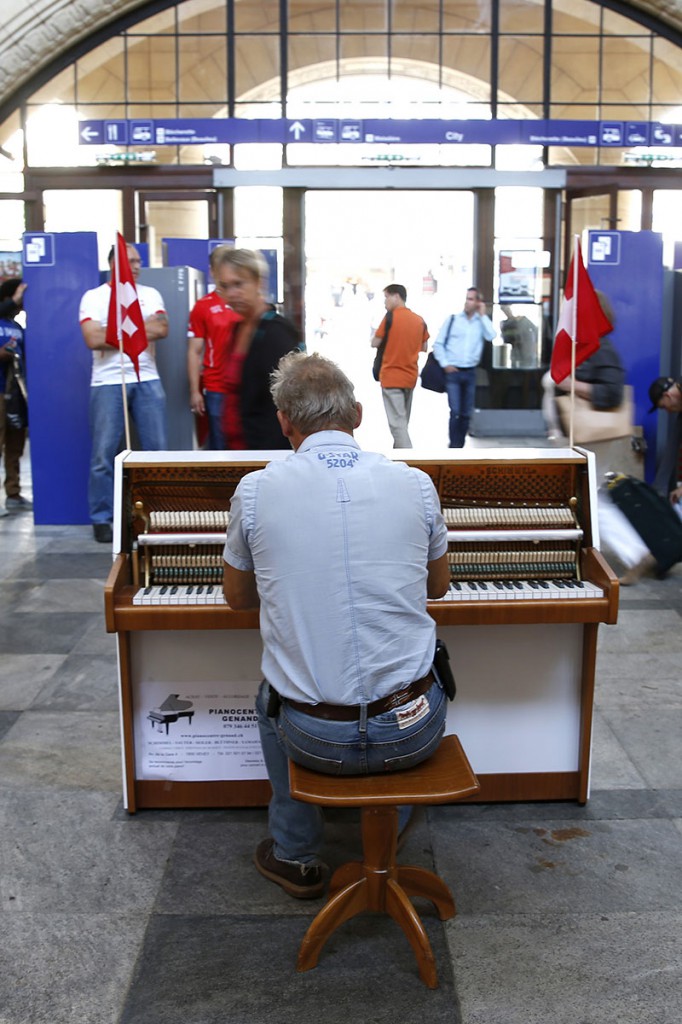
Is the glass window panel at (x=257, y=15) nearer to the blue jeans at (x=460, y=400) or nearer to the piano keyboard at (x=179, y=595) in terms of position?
the blue jeans at (x=460, y=400)

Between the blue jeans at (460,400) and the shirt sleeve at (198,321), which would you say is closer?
the shirt sleeve at (198,321)

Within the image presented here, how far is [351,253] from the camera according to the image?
1407cm

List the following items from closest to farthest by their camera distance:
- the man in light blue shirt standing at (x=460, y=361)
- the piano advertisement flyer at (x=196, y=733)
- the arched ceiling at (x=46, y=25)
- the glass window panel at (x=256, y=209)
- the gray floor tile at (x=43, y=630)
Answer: the piano advertisement flyer at (x=196, y=733), the gray floor tile at (x=43, y=630), the man in light blue shirt standing at (x=460, y=361), the arched ceiling at (x=46, y=25), the glass window panel at (x=256, y=209)

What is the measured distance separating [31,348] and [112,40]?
722 cm

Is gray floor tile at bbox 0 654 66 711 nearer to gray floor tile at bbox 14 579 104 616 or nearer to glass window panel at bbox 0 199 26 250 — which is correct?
gray floor tile at bbox 14 579 104 616

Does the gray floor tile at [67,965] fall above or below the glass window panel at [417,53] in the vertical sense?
below

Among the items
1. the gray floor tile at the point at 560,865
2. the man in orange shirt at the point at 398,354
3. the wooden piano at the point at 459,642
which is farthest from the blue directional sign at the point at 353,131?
the gray floor tile at the point at 560,865

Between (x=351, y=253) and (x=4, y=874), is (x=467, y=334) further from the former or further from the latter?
(x=4, y=874)

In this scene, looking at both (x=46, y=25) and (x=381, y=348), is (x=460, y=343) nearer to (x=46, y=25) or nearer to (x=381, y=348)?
(x=381, y=348)

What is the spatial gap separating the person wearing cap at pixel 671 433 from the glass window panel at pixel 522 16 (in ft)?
24.8

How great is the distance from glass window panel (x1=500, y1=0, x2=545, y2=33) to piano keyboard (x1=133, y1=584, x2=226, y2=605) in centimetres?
1183

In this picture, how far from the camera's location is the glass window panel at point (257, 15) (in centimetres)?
1327

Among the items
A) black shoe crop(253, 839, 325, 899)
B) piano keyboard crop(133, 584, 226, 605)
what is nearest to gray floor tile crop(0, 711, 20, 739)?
piano keyboard crop(133, 584, 226, 605)

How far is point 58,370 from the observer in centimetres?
761
